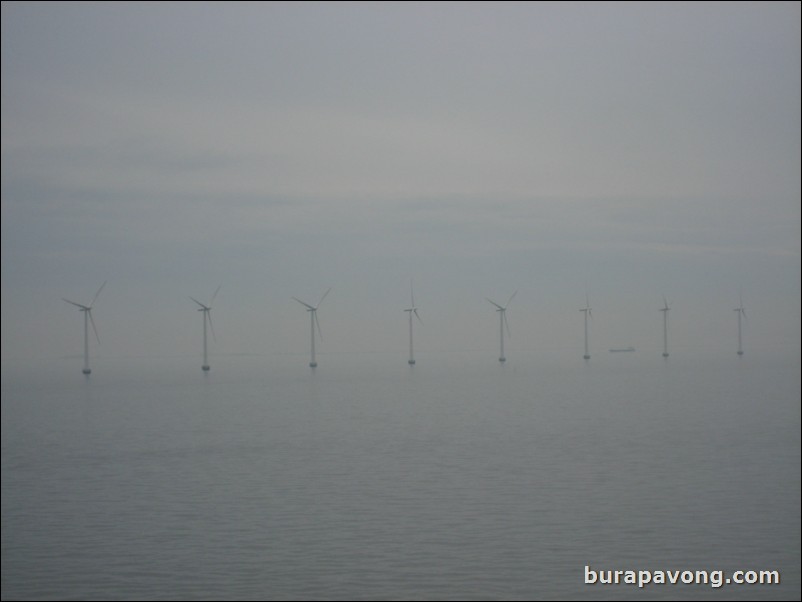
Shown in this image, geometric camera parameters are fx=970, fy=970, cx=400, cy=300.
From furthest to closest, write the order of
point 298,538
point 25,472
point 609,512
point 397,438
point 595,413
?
point 595,413 < point 397,438 < point 25,472 < point 609,512 < point 298,538

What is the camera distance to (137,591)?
81.4ft

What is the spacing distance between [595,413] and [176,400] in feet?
157

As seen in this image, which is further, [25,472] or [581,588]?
[25,472]

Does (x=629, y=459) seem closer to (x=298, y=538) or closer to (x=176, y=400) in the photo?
(x=298, y=538)

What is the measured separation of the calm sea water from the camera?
1013 inches

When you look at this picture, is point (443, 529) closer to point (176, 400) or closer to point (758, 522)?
point (758, 522)

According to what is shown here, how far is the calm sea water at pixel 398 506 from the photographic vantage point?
25719 millimetres

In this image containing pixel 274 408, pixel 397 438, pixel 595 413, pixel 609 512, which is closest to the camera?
pixel 609 512

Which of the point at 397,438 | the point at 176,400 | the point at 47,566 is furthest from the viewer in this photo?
the point at 176,400

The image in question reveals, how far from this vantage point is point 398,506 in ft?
114

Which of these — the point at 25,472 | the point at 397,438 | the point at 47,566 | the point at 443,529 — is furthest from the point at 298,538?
the point at 397,438

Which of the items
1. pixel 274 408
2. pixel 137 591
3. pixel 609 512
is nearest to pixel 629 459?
pixel 609 512

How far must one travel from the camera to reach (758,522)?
3153 cm

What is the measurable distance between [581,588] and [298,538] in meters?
9.26
